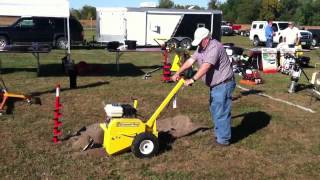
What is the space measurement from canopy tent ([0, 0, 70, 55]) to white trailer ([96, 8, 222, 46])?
13061mm

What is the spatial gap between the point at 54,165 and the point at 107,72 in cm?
913

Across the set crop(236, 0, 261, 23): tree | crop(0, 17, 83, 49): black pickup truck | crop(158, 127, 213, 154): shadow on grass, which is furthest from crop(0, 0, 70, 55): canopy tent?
crop(236, 0, 261, 23): tree

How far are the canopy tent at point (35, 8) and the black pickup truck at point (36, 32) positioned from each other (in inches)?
407

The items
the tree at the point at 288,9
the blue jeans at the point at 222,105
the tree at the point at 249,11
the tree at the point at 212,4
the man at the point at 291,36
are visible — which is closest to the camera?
the blue jeans at the point at 222,105

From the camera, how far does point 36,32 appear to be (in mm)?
23750

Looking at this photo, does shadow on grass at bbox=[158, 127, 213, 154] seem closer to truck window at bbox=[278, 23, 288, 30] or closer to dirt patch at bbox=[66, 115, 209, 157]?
dirt patch at bbox=[66, 115, 209, 157]

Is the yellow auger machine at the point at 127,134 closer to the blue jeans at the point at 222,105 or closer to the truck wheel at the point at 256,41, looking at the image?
the blue jeans at the point at 222,105

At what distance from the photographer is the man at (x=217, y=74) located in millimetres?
6457

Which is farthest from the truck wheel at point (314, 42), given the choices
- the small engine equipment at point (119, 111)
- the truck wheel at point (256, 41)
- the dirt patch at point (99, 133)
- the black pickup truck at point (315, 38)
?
the small engine equipment at point (119, 111)

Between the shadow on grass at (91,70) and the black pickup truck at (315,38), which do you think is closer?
the shadow on grass at (91,70)

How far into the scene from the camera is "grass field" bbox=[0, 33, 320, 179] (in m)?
5.97

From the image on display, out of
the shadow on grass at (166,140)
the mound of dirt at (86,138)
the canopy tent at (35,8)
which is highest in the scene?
the canopy tent at (35,8)

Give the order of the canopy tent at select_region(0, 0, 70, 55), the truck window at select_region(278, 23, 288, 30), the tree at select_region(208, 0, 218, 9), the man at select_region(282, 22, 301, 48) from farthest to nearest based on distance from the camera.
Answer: the tree at select_region(208, 0, 218, 9) < the truck window at select_region(278, 23, 288, 30) < the man at select_region(282, 22, 301, 48) < the canopy tent at select_region(0, 0, 70, 55)

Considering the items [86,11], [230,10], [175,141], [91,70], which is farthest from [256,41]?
[86,11]
